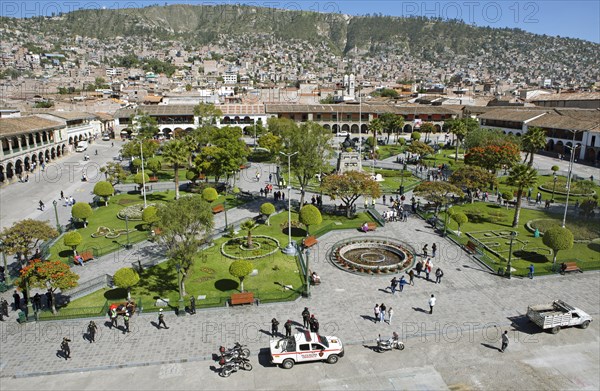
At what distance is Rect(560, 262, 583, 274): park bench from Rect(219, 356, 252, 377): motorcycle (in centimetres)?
1961

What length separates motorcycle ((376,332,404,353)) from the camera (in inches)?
685

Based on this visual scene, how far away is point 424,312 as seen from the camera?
2062 cm

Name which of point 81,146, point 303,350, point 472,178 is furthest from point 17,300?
point 81,146

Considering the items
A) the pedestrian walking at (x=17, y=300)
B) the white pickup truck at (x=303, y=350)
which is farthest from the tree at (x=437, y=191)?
the pedestrian walking at (x=17, y=300)

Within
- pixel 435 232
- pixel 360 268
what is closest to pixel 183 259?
pixel 360 268

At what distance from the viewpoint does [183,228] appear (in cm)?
2092

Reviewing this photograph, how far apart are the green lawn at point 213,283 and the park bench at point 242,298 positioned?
1.55ft

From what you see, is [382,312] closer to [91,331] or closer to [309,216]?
[309,216]

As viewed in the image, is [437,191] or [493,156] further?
[493,156]

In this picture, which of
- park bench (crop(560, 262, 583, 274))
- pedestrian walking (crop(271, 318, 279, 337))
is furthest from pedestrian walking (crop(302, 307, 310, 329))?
park bench (crop(560, 262, 583, 274))

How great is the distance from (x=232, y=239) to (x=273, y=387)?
51.2 ft

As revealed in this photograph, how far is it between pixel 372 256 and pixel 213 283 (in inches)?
419

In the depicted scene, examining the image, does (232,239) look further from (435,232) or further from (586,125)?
(586,125)

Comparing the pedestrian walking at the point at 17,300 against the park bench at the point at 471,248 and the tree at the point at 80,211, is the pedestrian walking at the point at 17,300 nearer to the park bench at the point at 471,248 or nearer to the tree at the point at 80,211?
the tree at the point at 80,211
